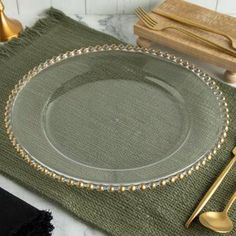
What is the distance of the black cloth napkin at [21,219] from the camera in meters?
0.67

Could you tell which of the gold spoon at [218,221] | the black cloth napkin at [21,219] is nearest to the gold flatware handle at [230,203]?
the gold spoon at [218,221]

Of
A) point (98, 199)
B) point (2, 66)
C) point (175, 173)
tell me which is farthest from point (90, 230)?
point (2, 66)

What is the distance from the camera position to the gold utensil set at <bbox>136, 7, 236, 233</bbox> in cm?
71

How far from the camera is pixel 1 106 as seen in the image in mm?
895

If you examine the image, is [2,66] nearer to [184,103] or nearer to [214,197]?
[184,103]

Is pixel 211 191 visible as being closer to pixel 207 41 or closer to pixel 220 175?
pixel 220 175

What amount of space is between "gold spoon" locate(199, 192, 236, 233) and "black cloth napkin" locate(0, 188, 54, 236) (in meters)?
0.22

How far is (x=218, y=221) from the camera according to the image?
718 millimetres

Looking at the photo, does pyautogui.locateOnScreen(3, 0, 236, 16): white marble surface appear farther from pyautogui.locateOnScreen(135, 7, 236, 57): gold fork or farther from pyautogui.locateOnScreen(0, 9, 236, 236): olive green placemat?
pyautogui.locateOnScreen(0, 9, 236, 236): olive green placemat

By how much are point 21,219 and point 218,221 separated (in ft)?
0.91


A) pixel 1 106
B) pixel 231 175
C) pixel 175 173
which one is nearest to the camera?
pixel 175 173

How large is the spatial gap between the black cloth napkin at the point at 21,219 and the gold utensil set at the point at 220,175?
20 cm

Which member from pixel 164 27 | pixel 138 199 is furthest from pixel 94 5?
pixel 138 199

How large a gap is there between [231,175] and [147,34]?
330 millimetres
